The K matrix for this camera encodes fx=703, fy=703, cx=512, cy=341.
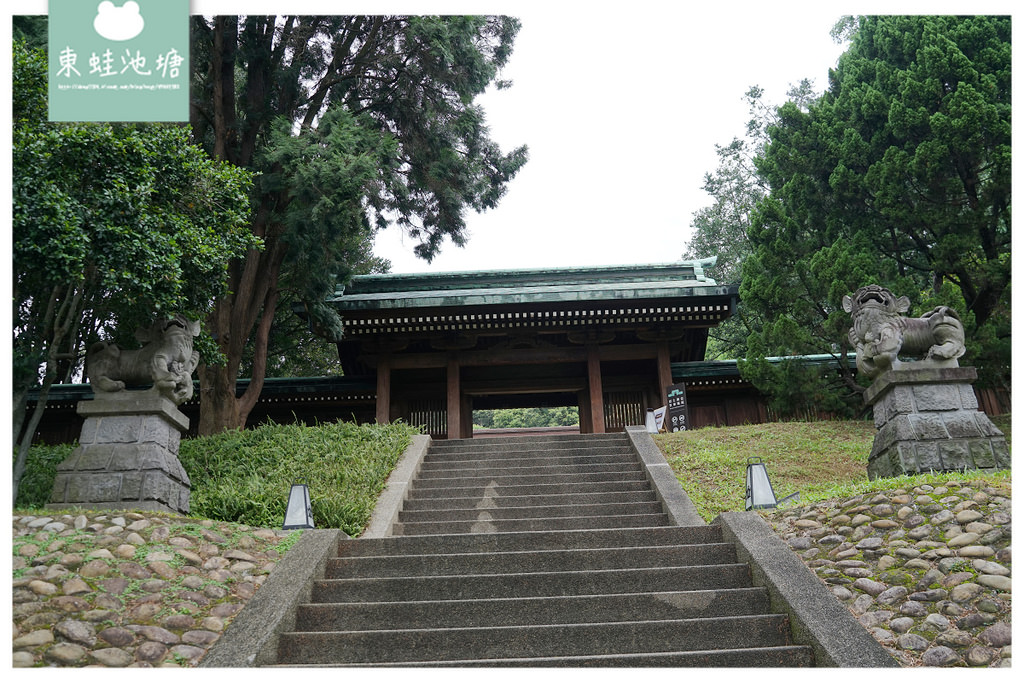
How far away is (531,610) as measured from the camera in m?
4.48

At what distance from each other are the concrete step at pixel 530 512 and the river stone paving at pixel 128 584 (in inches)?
80.7

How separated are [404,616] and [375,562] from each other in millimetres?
905

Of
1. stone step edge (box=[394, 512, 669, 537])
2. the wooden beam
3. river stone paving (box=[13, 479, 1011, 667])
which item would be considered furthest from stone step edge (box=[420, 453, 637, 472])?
the wooden beam

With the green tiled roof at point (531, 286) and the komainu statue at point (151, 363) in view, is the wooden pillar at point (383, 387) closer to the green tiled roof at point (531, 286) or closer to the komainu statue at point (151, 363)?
the green tiled roof at point (531, 286)

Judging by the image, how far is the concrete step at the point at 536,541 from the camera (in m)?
5.72

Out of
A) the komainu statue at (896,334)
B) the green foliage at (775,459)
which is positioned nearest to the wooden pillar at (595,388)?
the green foliage at (775,459)

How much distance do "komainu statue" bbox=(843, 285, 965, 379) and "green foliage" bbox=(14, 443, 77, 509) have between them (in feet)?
26.8

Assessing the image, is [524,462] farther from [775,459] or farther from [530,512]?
[775,459]

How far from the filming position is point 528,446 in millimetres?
10133

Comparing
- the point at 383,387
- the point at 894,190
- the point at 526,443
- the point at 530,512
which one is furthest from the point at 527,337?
the point at 894,190

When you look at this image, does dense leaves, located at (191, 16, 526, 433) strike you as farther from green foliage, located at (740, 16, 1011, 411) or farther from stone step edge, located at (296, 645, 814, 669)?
stone step edge, located at (296, 645, 814, 669)

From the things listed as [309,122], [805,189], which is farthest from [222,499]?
[805,189]

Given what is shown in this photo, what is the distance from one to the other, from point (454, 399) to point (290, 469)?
16.3 ft

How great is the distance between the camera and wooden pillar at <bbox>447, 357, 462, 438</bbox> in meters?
12.8
